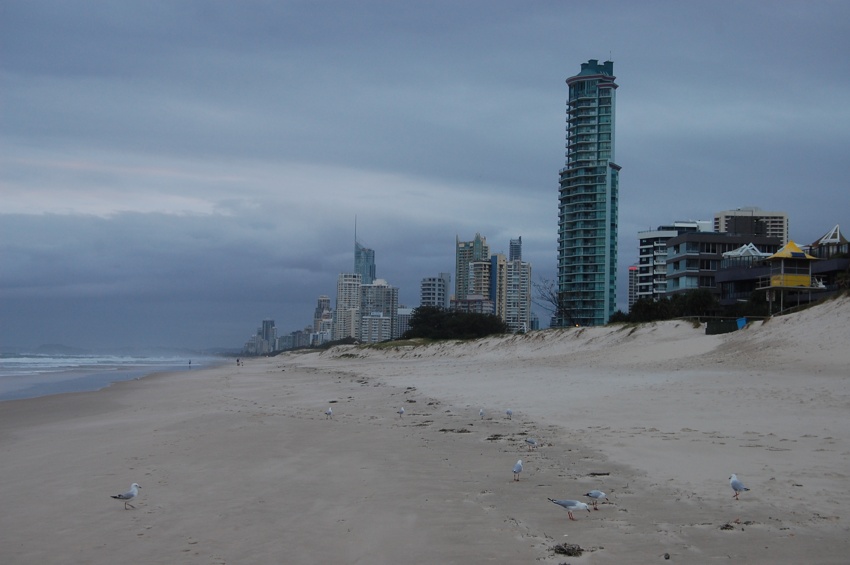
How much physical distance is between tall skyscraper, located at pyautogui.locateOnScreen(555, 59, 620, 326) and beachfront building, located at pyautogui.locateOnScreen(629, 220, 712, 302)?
5401 mm

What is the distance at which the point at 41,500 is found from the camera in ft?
29.0

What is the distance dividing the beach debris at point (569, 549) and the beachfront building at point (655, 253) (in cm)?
8975

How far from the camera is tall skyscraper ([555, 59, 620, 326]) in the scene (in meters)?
96.2

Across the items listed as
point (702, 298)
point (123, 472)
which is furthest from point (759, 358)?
point (702, 298)

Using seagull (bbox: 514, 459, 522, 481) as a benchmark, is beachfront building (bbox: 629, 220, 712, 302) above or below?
above

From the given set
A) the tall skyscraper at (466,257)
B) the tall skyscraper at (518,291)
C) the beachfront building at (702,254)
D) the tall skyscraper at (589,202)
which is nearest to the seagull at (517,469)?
the beachfront building at (702,254)

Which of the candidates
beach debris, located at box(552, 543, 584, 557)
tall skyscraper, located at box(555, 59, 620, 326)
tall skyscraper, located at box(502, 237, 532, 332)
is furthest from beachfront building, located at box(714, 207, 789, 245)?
beach debris, located at box(552, 543, 584, 557)

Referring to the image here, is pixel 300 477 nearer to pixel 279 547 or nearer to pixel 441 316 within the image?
pixel 279 547

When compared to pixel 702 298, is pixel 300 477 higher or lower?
lower

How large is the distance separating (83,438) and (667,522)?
487 inches

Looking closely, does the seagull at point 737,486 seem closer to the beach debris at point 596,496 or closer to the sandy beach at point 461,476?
the sandy beach at point 461,476

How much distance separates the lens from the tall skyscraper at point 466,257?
6806 inches

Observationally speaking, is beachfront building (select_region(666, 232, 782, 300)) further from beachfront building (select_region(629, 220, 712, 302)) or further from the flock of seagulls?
the flock of seagulls

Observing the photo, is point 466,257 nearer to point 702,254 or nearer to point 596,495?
point 702,254
